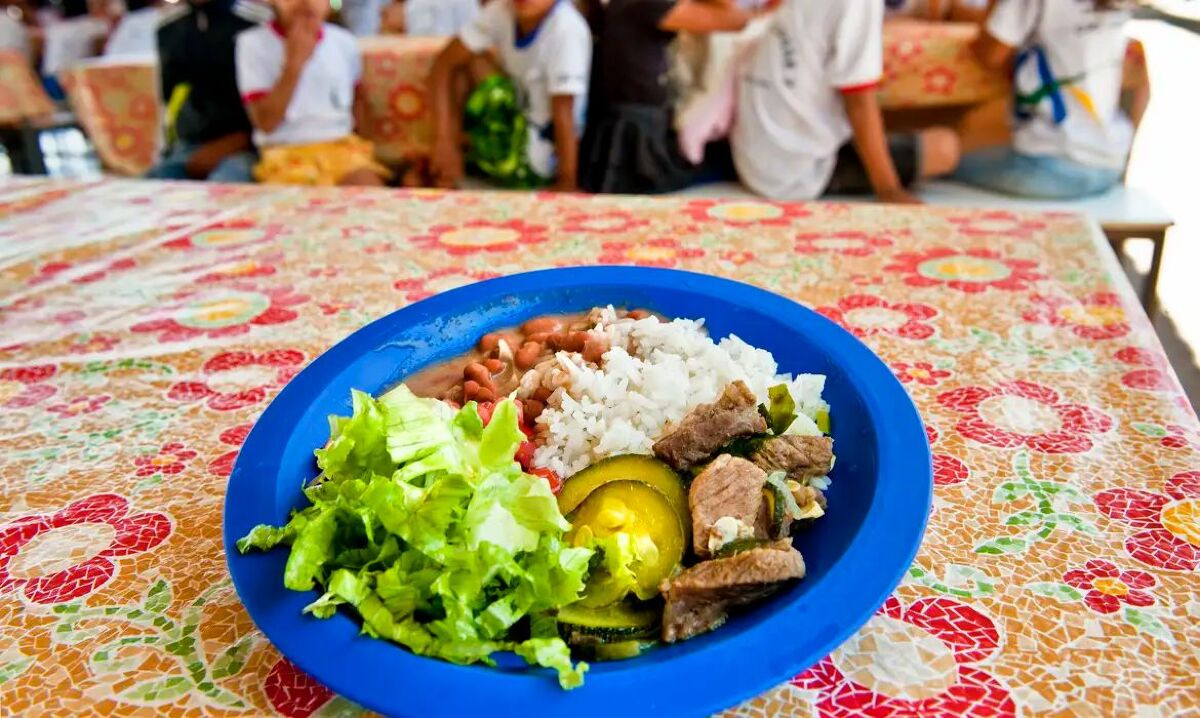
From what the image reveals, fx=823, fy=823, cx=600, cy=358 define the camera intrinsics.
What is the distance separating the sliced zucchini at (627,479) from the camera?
67cm

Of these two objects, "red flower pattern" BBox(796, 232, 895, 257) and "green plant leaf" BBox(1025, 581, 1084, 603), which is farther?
"red flower pattern" BBox(796, 232, 895, 257)

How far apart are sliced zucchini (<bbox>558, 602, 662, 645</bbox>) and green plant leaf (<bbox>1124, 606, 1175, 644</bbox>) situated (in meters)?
0.38

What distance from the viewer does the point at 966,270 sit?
1362 millimetres

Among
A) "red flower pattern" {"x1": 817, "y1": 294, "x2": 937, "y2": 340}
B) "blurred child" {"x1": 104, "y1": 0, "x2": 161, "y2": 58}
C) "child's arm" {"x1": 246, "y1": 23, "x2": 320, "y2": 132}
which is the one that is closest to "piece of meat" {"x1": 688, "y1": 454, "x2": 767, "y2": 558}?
"red flower pattern" {"x1": 817, "y1": 294, "x2": 937, "y2": 340}

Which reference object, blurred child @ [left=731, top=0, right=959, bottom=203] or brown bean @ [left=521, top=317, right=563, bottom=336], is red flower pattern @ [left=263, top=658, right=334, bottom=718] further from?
blurred child @ [left=731, top=0, right=959, bottom=203]

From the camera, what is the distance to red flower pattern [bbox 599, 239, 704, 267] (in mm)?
1464

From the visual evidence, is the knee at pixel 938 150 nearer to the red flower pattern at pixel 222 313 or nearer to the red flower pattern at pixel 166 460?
the red flower pattern at pixel 222 313

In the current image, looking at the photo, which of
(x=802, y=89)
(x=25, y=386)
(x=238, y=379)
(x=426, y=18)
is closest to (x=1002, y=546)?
(x=238, y=379)

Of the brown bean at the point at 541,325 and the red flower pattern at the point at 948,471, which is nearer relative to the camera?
the red flower pattern at the point at 948,471

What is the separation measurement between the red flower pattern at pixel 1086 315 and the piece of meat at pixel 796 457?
61 cm

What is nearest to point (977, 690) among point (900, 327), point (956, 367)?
point (956, 367)

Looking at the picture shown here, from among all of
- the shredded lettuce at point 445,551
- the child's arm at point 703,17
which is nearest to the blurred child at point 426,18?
the child's arm at point 703,17

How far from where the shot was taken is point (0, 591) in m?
0.75

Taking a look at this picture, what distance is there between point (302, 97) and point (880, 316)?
2376 mm
